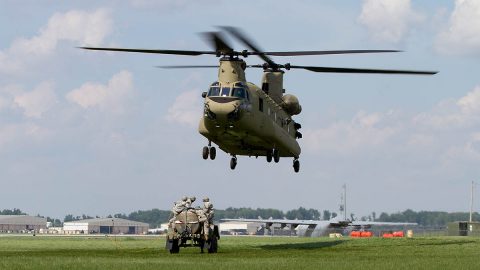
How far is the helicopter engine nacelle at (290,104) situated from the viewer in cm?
5497

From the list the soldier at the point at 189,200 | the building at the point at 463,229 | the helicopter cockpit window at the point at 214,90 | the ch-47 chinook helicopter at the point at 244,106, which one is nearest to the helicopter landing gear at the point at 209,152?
the ch-47 chinook helicopter at the point at 244,106

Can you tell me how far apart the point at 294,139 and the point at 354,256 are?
746 inches

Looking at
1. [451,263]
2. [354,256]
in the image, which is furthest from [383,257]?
[451,263]

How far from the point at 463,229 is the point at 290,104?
45.9 metres

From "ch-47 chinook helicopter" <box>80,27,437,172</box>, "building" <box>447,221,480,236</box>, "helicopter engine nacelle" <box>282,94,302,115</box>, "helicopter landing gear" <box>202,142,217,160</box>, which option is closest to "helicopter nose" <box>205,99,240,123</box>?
"ch-47 chinook helicopter" <box>80,27,437,172</box>

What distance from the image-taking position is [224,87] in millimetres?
45438

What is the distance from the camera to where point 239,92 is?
4559 centimetres

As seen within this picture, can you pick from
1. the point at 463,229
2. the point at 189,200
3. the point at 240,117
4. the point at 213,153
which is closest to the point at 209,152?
the point at 213,153

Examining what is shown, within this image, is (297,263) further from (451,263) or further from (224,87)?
(224,87)

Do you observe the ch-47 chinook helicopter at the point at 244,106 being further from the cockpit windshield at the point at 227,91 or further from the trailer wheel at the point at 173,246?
the trailer wheel at the point at 173,246

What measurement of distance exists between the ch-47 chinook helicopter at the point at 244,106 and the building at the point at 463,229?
44224mm

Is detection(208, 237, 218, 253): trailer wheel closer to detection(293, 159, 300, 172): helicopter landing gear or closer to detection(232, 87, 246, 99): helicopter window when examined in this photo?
detection(232, 87, 246, 99): helicopter window

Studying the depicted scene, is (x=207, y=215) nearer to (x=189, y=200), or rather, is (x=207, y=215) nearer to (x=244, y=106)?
(x=189, y=200)

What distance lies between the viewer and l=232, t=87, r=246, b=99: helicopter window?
4534 cm
